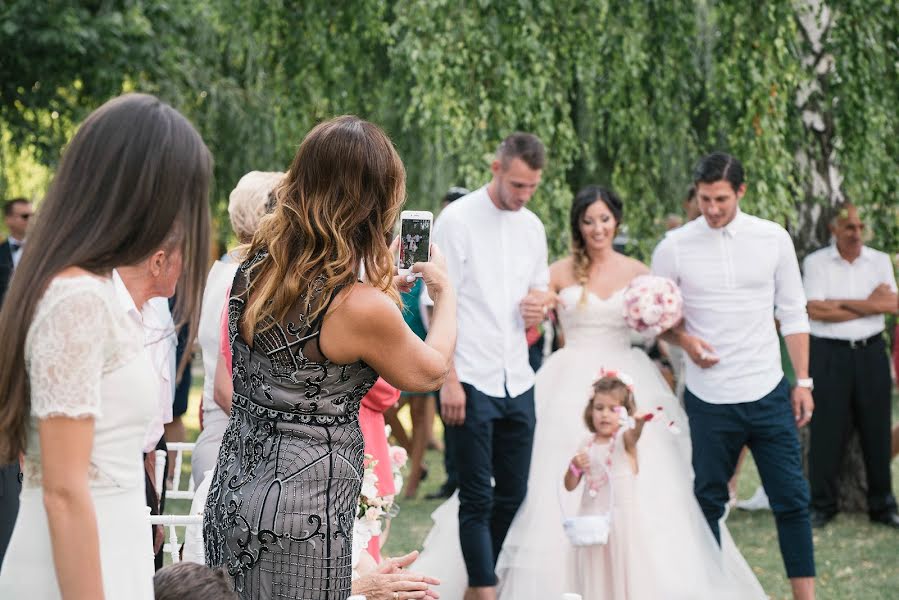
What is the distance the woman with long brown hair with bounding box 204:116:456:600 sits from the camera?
2.98m

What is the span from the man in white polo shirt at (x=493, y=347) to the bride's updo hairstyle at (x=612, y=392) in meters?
0.28

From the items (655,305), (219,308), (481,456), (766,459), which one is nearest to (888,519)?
(766,459)

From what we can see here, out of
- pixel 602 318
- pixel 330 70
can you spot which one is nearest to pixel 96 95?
pixel 330 70

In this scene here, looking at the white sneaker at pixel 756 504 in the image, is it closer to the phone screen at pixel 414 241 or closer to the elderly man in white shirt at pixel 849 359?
the elderly man in white shirt at pixel 849 359

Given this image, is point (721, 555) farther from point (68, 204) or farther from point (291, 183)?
point (68, 204)

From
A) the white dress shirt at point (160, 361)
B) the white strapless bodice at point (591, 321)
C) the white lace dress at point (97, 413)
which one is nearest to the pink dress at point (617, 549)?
the white strapless bodice at point (591, 321)

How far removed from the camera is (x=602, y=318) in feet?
22.0

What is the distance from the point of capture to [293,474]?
3025 millimetres

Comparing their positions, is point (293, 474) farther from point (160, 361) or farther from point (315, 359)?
point (160, 361)

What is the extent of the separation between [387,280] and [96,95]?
32.5 feet

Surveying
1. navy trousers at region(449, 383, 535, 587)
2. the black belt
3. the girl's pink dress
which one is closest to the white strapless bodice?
navy trousers at region(449, 383, 535, 587)

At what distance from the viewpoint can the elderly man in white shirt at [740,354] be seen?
5809 millimetres

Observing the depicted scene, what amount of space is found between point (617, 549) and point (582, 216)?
68.7 inches

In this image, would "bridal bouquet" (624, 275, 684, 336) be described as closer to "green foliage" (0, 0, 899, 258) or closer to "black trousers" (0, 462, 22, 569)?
"green foliage" (0, 0, 899, 258)
